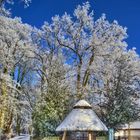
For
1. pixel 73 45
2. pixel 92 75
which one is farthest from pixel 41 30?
pixel 92 75

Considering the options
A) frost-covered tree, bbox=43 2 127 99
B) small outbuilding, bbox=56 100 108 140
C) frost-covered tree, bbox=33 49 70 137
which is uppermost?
frost-covered tree, bbox=43 2 127 99

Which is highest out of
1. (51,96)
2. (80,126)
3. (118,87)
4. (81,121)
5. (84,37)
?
(84,37)

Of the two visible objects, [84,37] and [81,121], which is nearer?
[81,121]

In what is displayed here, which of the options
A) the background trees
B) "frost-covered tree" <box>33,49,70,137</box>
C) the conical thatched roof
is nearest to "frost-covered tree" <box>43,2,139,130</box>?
the background trees

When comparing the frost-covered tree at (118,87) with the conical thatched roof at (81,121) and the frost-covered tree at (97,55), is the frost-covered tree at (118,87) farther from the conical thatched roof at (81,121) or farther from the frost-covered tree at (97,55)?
the conical thatched roof at (81,121)

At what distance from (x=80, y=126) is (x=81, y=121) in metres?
0.50

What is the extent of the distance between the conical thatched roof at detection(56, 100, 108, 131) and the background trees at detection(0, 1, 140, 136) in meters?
6.36

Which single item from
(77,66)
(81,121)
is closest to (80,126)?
(81,121)

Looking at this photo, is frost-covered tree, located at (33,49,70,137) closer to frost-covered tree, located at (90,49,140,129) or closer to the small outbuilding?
frost-covered tree, located at (90,49,140,129)

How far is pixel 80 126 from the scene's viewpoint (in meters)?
29.3

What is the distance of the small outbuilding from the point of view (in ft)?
96.1

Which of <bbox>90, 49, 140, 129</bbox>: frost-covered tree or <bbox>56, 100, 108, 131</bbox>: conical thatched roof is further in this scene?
<bbox>90, 49, 140, 129</bbox>: frost-covered tree

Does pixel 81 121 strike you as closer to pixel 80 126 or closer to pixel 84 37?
pixel 80 126

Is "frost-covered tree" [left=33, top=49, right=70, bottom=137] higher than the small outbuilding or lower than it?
higher
